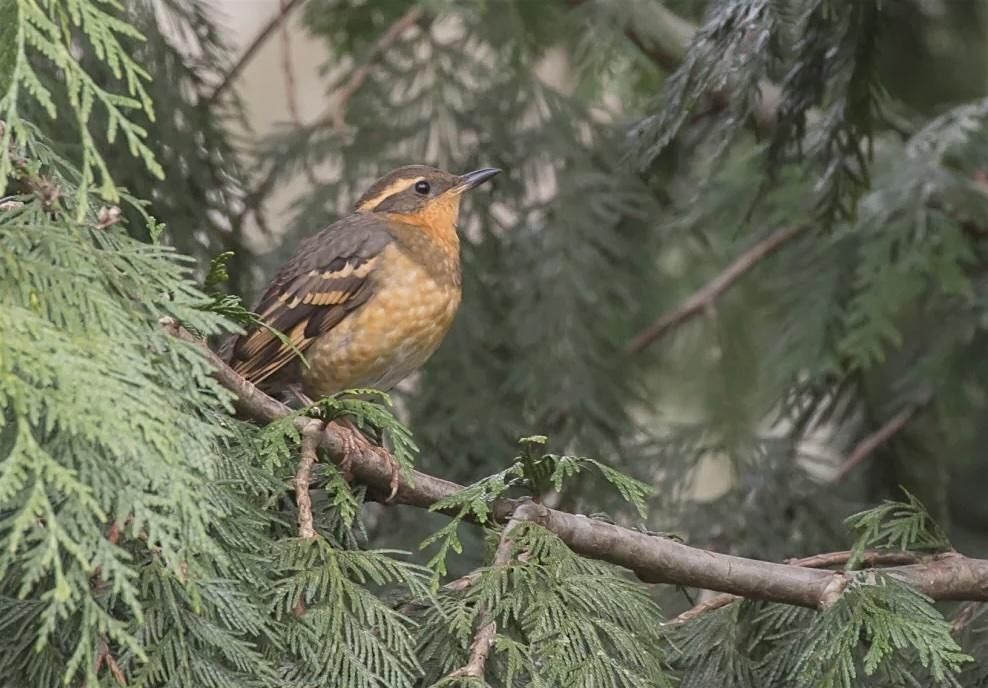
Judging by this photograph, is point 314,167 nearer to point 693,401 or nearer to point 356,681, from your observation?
point 693,401

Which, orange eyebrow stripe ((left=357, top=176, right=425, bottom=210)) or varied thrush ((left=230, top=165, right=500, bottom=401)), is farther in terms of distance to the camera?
orange eyebrow stripe ((left=357, top=176, right=425, bottom=210))

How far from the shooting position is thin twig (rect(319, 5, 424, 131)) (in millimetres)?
4207

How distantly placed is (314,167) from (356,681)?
104 inches

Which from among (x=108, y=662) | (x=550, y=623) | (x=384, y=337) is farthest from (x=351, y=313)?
(x=108, y=662)

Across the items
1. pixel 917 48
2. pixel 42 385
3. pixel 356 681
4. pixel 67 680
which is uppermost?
pixel 42 385

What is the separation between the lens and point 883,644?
6.92 feet

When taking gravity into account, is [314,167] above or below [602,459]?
above

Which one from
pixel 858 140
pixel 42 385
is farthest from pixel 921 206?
pixel 42 385

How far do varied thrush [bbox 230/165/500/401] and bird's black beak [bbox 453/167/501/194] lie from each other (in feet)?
0.76

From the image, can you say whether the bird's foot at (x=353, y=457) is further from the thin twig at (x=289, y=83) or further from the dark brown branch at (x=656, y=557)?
→ the thin twig at (x=289, y=83)

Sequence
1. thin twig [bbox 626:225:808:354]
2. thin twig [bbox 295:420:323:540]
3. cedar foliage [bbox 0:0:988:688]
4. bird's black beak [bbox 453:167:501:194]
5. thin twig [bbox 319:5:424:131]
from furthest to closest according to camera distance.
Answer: thin twig [bbox 626:225:808:354] → thin twig [bbox 319:5:424:131] → bird's black beak [bbox 453:167:501:194] → thin twig [bbox 295:420:323:540] → cedar foliage [bbox 0:0:988:688]

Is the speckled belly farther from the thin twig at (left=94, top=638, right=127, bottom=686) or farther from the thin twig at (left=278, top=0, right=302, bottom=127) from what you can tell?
the thin twig at (left=94, top=638, right=127, bottom=686)

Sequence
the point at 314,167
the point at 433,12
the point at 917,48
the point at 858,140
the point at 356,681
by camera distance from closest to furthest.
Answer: the point at 356,681 → the point at 858,140 → the point at 433,12 → the point at 314,167 → the point at 917,48

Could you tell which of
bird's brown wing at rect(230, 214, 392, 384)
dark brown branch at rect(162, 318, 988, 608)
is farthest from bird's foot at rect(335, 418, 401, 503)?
bird's brown wing at rect(230, 214, 392, 384)
